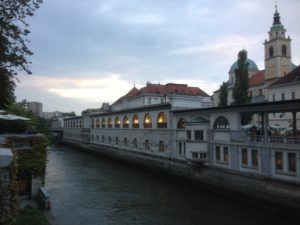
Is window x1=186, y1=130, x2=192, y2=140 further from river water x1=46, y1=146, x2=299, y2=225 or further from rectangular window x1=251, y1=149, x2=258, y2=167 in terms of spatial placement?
rectangular window x1=251, y1=149, x2=258, y2=167

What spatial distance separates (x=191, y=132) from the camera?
39.6m

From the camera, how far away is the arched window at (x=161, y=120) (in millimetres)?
48659

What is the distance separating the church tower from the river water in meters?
57.2

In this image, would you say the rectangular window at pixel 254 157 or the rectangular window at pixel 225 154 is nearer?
the rectangular window at pixel 254 157

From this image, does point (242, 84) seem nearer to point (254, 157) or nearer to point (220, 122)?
point (220, 122)

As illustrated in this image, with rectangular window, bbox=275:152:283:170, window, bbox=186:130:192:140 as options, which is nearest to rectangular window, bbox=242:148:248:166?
rectangular window, bbox=275:152:283:170

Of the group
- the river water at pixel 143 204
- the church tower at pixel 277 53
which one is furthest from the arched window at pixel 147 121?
the church tower at pixel 277 53

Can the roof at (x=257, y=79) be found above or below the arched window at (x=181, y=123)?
above

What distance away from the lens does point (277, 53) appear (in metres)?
86.1

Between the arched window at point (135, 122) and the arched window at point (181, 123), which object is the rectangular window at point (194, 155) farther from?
the arched window at point (135, 122)

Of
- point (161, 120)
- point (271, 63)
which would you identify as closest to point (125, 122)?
point (161, 120)

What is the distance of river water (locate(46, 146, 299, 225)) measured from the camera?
23.8 m

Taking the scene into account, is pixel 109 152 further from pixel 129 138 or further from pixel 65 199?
pixel 65 199

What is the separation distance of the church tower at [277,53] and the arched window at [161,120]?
47.8 m
